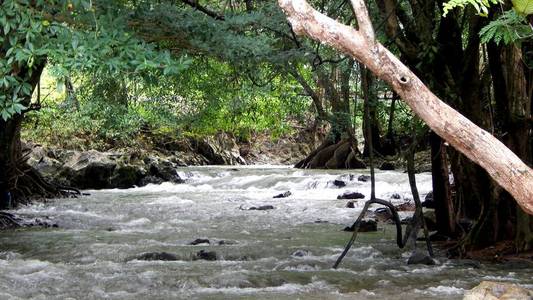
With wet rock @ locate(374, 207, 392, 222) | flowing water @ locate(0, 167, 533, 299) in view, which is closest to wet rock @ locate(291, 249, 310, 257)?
flowing water @ locate(0, 167, 533, 299)

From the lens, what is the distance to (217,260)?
7.68 meters

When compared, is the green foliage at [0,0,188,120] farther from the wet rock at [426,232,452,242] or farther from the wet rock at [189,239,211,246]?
the wet rock at [426,232,452,242]

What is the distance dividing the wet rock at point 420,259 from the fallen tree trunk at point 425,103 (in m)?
3.99

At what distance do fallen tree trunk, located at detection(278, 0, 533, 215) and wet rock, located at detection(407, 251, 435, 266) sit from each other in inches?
157

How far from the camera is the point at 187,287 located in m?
6.28

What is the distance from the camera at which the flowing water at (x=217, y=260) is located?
6.13 metres

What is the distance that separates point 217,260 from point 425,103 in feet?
15.6

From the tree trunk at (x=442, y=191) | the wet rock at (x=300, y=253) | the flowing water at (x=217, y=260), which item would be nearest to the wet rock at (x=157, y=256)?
the flowing water at (x=217, y=260)

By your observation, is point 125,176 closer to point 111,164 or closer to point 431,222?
point 111,164

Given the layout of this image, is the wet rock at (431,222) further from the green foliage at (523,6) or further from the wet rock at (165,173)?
the wet rock at (165,173)

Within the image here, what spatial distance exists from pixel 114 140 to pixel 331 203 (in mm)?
13056

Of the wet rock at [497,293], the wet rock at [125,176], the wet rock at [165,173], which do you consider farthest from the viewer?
the wet rock at [165,173]

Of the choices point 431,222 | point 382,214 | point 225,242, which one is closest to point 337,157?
point 382,214

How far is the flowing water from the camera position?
20.1ft
